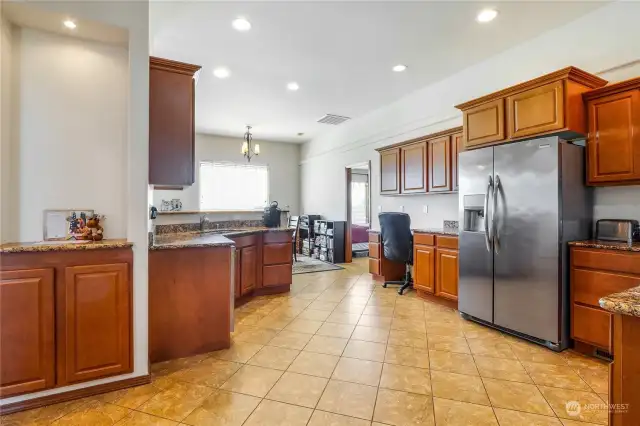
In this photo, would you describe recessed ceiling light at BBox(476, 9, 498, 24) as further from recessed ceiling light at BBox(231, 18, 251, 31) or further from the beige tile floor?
the beige tile floor

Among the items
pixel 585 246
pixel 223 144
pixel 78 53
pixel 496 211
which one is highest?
pixel 223 144

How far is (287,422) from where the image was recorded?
1723 mm

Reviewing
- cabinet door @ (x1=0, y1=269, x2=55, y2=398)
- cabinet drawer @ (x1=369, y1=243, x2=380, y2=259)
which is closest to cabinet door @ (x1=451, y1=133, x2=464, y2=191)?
cabinet drawer @ (x1=369, y1=243, x2=380, y2=259)

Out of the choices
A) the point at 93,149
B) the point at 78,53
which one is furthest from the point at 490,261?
the point at 78,53

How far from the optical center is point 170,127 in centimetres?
245

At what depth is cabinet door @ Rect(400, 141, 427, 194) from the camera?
4438mm

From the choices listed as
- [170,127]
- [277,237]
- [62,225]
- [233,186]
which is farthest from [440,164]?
[233,186]

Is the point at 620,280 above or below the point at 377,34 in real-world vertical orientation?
below

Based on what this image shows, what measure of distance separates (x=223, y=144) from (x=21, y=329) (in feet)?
20.5

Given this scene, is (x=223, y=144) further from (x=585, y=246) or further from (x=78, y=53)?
(x=585, y=246)

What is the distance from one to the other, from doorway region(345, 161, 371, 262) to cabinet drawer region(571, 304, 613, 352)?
3570 mm

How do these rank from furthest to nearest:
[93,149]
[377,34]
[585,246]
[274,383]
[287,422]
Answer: [377,34]
[585,246]
[93,149]
[274,383]
[287,422]

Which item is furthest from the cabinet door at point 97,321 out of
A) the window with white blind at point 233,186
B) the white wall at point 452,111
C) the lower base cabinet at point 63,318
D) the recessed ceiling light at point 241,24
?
the window with white blind at point 233,186

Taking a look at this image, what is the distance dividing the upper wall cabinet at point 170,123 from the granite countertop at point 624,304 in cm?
251
